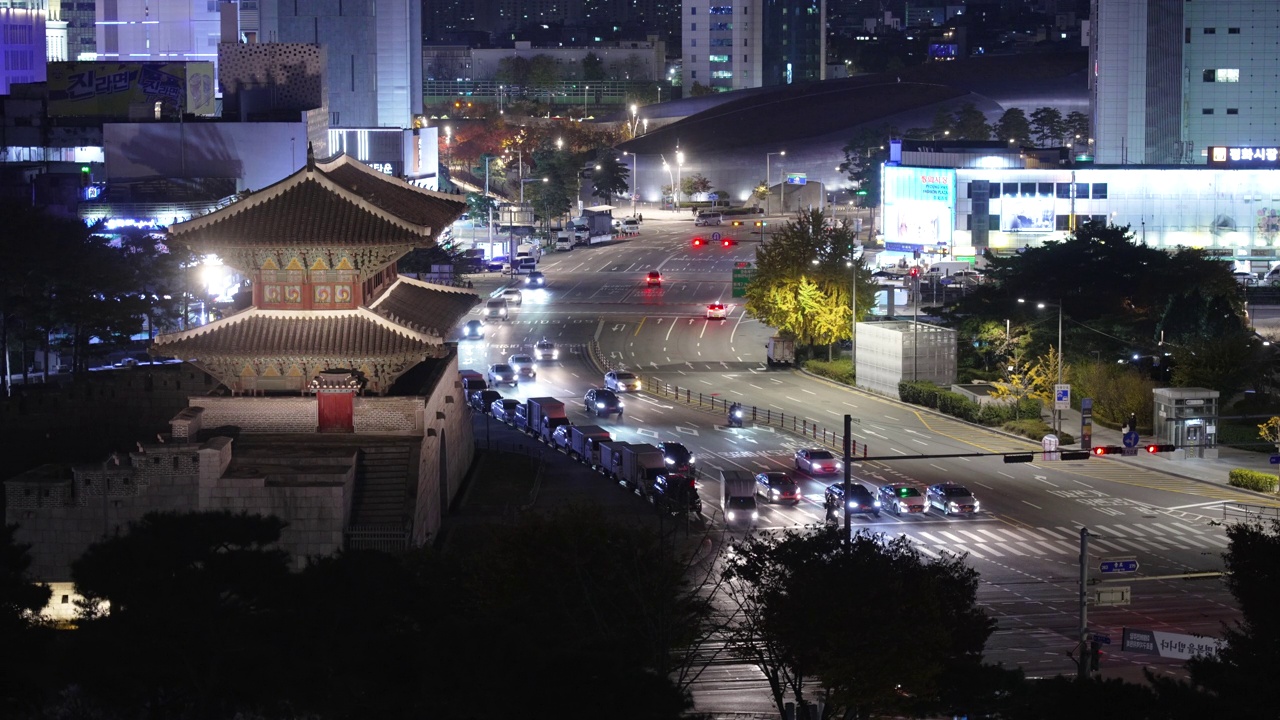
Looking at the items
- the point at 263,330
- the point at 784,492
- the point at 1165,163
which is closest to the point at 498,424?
the point at 784,492

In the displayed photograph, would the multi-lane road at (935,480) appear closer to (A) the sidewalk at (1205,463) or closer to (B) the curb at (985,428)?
(B) the curb at (985,428)

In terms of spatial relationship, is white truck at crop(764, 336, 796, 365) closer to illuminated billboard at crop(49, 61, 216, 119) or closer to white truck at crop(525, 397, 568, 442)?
white truck at crop(525, 397, 568, 442)

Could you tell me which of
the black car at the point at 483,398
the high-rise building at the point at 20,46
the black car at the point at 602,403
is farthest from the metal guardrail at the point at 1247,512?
the high-rise building at the point at 20,46

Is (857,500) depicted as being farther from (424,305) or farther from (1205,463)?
(1205,463)

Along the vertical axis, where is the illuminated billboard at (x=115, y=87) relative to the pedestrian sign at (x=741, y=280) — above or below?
above

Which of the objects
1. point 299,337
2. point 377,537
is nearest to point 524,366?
point 299,337

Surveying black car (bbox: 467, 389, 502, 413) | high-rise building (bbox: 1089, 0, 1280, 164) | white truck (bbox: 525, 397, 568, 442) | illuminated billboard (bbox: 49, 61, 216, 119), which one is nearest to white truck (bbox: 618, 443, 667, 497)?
white truck (bbox: 525, 397, 568, 442)
